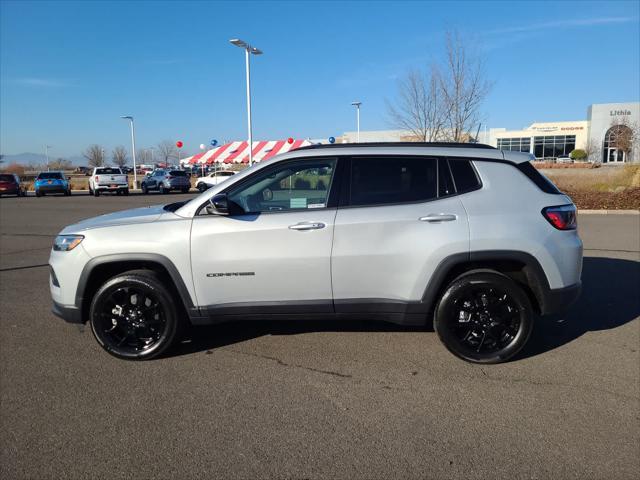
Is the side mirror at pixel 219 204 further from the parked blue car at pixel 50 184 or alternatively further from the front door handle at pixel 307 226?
A: the parked blue car at pixel 50 184

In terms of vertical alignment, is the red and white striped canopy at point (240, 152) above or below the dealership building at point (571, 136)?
below

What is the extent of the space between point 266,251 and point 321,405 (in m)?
1.31

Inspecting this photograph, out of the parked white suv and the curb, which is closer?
the parked white suv

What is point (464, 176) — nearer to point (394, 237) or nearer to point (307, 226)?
point (394, 237)

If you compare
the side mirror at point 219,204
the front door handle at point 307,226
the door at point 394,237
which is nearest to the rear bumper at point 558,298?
the door at point 394,237

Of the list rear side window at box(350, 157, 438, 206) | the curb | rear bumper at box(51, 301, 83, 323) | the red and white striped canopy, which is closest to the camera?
rear side window at box(350, 157, 438, 206)

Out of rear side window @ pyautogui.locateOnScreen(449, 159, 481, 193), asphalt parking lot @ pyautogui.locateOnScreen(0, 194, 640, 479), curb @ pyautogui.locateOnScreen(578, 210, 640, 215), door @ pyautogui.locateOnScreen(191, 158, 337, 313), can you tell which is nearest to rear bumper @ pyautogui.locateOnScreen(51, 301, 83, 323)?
asphalt parking lot @ pyautogui.locateOnScreen(0, 194, 640, 479)

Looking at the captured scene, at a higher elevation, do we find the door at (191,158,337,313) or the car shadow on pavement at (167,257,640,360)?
the door at (191,158,337,313)

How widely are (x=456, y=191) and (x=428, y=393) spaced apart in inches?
65.8

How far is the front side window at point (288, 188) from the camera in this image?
4.32 metres

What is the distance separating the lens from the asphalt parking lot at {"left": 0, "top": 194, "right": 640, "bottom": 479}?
2.95 meters

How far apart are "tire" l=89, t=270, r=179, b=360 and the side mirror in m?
0.80

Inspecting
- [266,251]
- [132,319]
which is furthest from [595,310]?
[132,319]

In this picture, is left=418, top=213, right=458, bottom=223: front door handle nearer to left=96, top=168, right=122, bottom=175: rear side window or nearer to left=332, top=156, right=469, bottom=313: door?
left=332, top=156, right=469, bottom=313: door
